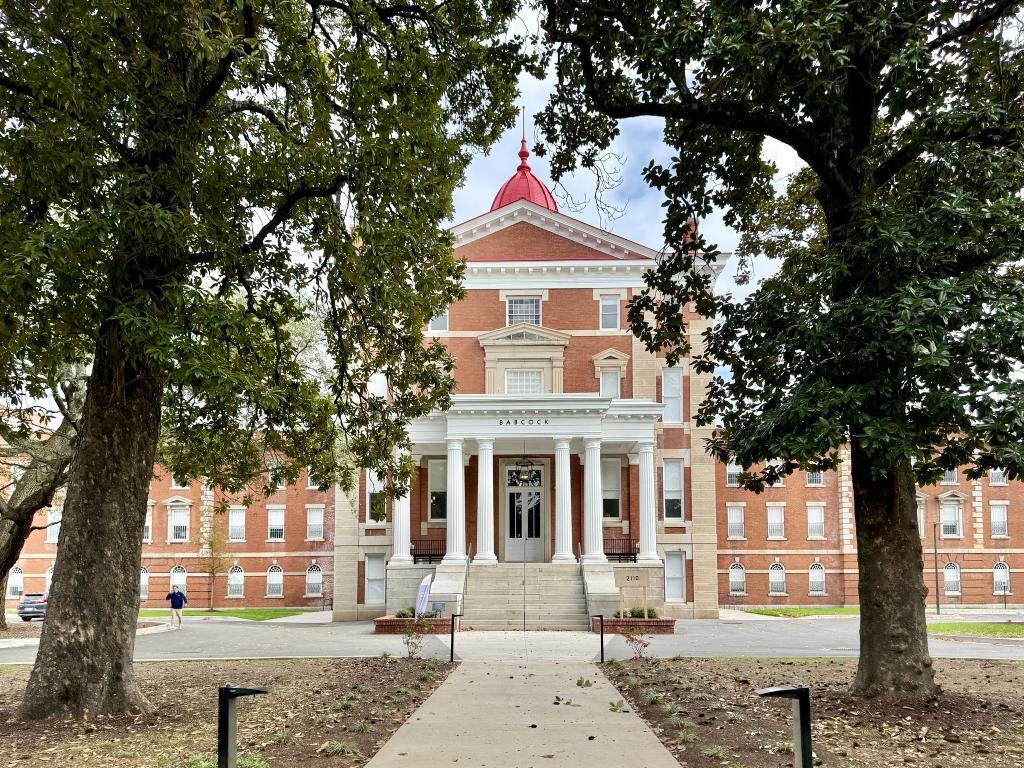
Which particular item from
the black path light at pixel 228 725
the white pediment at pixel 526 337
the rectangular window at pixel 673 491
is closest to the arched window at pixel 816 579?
the rectangular window at pixel 673 491

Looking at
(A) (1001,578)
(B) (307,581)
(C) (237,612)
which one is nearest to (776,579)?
(A) (1001,578)

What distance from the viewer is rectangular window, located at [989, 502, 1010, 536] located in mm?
47688

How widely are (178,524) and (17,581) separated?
403 inches

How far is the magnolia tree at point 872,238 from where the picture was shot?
8.91 metres

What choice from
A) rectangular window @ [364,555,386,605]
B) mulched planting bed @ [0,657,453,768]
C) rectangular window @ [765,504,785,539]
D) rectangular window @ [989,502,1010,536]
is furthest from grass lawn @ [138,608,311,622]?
rectangular window @ [989,502,1010,536]

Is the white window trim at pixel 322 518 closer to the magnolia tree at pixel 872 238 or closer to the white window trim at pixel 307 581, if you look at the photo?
the white window trim at pixel 307 581

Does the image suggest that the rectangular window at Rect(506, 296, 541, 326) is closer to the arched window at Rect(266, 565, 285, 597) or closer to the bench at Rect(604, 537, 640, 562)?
the bench at Rect(604, 537, 640, 562)

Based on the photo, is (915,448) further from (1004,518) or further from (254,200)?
(1004,518)

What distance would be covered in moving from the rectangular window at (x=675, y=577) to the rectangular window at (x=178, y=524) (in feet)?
86.7

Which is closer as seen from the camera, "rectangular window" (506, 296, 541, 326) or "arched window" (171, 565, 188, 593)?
"rectangular window" (506, 296, 541, 326)

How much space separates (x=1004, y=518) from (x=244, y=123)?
159ft

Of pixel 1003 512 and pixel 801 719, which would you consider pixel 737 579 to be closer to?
pixel 1003 512

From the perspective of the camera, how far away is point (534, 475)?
29.7 m

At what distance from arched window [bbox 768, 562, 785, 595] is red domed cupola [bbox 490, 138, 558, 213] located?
21415 millimetres
